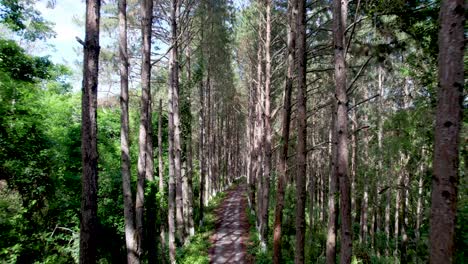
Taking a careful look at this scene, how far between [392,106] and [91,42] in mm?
25192

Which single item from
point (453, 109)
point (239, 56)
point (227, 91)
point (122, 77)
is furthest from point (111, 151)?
point (227, 91)

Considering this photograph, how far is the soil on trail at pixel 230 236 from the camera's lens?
51.3ft

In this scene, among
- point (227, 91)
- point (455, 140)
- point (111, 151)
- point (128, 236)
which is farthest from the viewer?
point (227, 91)

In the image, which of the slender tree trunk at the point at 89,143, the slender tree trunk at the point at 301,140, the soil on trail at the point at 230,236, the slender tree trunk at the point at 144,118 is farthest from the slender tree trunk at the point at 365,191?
the slender tree trunk at the point at 89,143

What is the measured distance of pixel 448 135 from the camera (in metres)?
3.17

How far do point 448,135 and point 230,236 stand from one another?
17.4 m

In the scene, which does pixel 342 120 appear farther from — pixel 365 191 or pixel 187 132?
pixel 365 191

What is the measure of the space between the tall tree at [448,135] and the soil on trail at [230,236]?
12.9 metres

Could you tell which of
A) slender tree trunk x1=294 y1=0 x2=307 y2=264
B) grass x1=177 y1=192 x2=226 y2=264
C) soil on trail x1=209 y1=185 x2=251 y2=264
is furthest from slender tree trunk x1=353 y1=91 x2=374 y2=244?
slender tree trunk x1=294 y1=0 x2=307 y2=264

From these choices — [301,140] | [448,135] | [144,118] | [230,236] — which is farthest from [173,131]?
[448,135]

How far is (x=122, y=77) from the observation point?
8.92 meters

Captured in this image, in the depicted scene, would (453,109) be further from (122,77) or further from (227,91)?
(227,91)

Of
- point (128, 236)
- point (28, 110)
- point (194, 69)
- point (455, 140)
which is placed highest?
point (194, 69)

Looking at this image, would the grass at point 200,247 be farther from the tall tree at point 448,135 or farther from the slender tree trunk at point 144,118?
the tall tree at point 448,135
